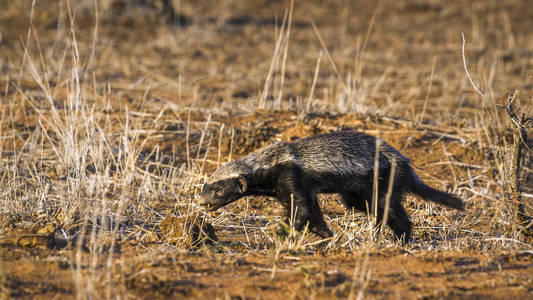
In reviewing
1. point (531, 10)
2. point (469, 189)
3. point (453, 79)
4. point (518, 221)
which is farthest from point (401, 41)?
point (518, 221)

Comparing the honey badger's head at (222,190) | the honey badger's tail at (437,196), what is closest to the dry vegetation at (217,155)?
the honey badger's head at (222,190)

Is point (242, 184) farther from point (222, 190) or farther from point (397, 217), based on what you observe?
point (397, 217)

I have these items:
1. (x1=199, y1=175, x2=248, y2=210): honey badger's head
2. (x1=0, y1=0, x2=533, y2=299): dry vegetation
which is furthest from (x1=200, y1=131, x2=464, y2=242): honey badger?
(x1=0, y1=0, x2=533, y2=299): dry vegetation

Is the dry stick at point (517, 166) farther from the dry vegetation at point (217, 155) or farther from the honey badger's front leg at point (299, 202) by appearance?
the honey badger's front leg at point (299, 202)

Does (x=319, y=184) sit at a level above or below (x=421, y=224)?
above

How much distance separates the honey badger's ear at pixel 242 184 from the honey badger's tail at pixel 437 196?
1593 mm

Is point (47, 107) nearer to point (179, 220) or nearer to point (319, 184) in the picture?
point (179, 220)

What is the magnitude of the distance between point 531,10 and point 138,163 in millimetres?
16516

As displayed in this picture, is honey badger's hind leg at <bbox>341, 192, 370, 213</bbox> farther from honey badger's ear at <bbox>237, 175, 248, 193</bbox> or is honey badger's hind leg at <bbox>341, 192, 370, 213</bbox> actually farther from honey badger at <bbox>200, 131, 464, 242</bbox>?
honey badger's ear at <bbox>237, 175, 248, 193</bbox>

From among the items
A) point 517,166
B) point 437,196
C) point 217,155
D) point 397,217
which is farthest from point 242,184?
point 517,166

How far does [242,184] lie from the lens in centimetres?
513

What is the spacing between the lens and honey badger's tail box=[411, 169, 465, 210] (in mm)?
5297

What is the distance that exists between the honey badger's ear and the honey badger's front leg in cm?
32

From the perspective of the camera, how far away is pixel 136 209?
19.0 ft
